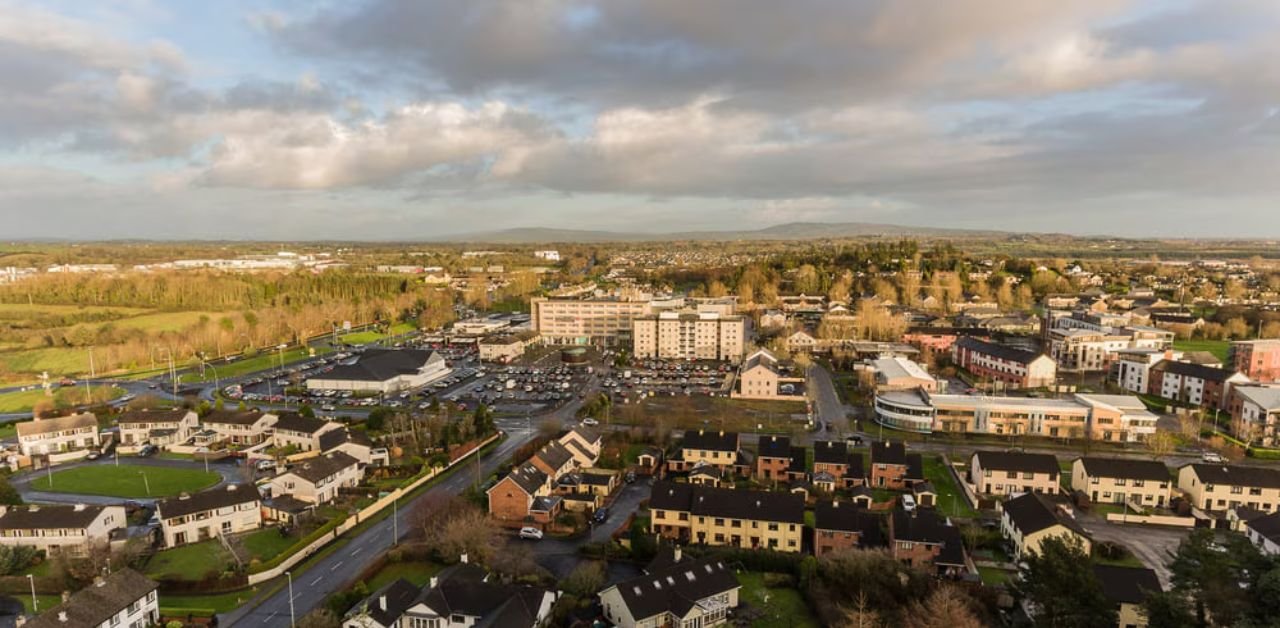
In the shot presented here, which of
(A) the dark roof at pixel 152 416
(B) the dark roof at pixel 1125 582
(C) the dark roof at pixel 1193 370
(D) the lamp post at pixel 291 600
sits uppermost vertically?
(C) the dark roof at pixel 1193 370

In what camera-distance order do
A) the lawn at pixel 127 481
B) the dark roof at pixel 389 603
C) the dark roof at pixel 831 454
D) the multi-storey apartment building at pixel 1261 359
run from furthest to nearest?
the multi-storey apartment building at pixel 1261 359 → the dark roof at pixel 831 454 → the lawn at pixel 127 481 → the dark roof at pixel 389 603

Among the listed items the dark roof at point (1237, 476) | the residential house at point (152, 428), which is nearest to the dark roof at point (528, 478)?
the residential house at point (152, 428)

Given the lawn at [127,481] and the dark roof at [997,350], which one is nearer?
the lawn at [127,481]

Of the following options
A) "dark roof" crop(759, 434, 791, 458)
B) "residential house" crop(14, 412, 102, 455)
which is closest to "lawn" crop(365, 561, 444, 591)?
"dark roof" crop(759, 434, 791, 458)

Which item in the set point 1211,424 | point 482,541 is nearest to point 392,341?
point 482,541

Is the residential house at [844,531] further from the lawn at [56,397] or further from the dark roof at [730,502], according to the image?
the lawn at [56,397]
